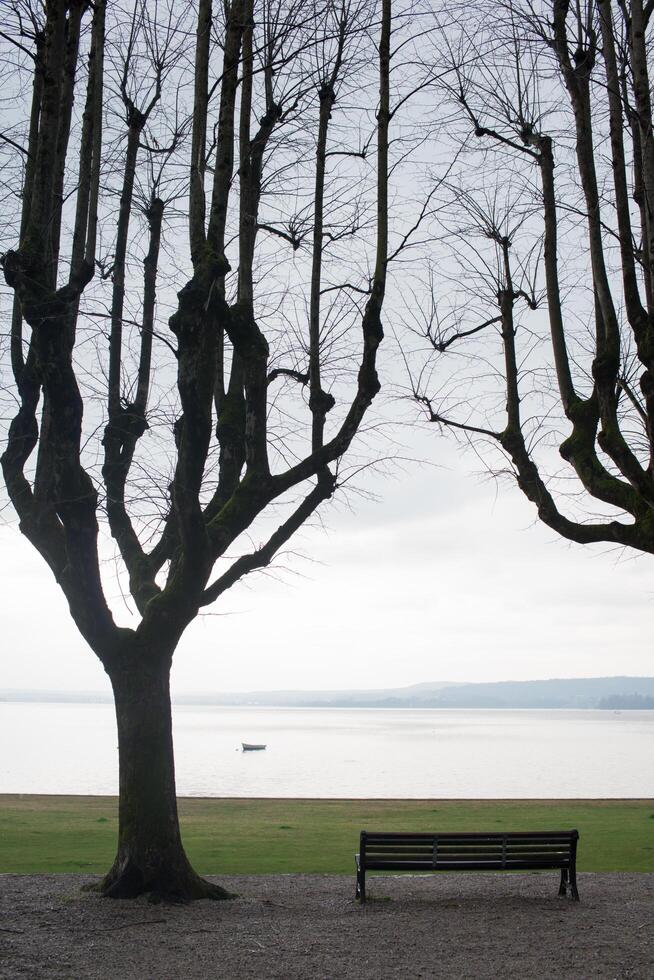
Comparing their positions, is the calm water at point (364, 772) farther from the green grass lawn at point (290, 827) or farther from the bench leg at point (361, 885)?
the bench leg at point (361, 885)

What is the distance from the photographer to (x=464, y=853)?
12.0 meters

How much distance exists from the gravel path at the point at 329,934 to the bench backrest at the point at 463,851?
469mm

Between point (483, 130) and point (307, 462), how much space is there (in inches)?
243

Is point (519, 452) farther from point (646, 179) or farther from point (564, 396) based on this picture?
point (646, 179)

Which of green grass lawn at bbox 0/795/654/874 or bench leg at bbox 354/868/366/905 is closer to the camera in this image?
bench leg at bbox 354/868/366/905

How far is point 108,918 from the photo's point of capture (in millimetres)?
10336

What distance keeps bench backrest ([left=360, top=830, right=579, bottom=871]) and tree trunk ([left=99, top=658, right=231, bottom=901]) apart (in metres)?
2.04

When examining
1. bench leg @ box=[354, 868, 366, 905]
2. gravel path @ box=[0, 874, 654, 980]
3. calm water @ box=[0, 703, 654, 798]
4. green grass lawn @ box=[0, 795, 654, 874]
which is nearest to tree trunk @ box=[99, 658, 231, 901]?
gravel path @ box=[0, 874, 654, 980]

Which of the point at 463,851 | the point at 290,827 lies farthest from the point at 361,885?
the point at 290,827

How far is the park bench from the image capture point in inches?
461

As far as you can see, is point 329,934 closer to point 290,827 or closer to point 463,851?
point 463,851

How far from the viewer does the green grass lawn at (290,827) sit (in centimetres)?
1585

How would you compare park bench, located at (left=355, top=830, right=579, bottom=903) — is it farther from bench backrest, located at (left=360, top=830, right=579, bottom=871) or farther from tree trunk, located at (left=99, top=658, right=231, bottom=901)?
tree trunk, located at (left=99, top=658, right=231, bottom=901)

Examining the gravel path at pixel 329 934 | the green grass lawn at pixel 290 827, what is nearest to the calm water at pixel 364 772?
the green grass lawn at pixel 290 827
